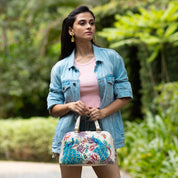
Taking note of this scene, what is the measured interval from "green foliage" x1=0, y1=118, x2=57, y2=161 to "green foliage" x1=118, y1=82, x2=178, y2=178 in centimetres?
273

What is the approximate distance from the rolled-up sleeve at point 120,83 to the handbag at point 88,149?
337 millimetres

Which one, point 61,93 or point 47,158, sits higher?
point 61,93

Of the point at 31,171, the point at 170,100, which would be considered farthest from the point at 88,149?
the point at 31,171

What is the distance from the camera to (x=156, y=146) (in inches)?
258

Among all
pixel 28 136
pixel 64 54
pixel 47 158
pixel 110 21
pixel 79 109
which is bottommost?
pixel 47 158

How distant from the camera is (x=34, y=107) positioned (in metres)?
16.9

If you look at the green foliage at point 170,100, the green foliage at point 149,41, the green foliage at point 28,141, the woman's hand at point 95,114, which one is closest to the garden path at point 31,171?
the green foliage at point 28,141

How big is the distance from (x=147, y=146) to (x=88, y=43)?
173 inches

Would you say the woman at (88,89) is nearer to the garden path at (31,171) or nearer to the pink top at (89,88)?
the pink top at (89,88)

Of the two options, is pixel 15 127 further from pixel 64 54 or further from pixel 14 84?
pixel 64 54

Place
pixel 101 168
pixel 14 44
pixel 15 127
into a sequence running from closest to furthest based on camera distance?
pixel 101 168
pixel 15 127
pixel 14 44

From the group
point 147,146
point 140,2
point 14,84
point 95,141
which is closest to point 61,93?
point 95,141

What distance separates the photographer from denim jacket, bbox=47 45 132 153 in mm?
2703

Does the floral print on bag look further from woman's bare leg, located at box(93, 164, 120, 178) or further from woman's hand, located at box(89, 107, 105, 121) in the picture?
woman's bare leg, located at box(93, 164, 120, 178)
